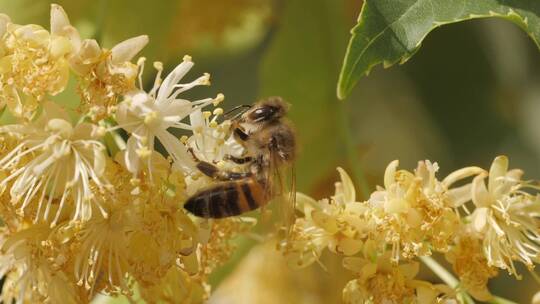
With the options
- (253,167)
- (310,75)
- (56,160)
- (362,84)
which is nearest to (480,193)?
(253,167)

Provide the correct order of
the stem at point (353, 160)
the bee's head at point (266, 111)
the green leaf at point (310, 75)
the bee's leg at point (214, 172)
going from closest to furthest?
the bee's leg at point (214, 172) < the bee's head at point (266, 111) < the stem at point (353, 160) < the green leaf at point (310, 75)

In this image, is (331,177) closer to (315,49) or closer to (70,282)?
(315,49)

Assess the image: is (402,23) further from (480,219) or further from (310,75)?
(310,75)

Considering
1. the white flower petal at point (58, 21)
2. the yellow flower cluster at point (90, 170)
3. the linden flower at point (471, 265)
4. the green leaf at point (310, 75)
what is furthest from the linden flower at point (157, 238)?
the green leaf at point (310, 75)

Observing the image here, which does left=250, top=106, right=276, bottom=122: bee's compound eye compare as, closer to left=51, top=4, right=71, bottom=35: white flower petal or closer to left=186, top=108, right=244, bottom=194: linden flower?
left=186, top=108, right=244, bottom=194: linden flower

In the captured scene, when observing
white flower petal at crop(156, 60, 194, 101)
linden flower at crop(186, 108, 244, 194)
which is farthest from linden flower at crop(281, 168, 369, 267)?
white flower petal at crop(156, 60, 194, 101)

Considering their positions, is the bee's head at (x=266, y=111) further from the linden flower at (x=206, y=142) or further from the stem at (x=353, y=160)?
the stem at (x=353, y=160)

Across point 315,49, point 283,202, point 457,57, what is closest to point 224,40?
point 315,49
